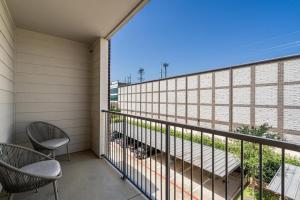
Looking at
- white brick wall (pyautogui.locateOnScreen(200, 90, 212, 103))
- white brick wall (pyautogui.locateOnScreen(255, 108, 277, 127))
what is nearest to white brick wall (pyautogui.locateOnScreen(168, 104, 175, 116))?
white brick wall (pyautogui.locateOnScreen(200, 90, 212, 103))

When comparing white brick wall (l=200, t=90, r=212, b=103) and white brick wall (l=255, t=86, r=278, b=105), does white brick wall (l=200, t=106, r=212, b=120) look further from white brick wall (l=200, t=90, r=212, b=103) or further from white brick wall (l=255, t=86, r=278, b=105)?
white brick wall (l=255, t=86, r=278, b=105)

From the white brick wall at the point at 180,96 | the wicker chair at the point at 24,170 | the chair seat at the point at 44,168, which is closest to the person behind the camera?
the wicker chair at the point at 24,170

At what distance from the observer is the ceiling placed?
206cm

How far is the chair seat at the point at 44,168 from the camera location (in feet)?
4.86

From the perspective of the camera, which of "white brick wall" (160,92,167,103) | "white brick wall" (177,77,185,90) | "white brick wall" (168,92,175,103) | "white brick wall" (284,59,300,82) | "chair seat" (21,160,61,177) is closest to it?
"chair seat" (21,160,61,177)

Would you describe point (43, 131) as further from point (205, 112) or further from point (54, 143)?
point (205, 112)

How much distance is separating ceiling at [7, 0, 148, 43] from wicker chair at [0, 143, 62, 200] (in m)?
1.85

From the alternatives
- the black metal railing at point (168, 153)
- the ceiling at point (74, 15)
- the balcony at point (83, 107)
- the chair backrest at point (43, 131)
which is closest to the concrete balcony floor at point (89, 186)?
the balcony at point (83, 107)

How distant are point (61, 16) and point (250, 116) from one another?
672 cm

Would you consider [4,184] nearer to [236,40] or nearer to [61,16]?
[61,16]

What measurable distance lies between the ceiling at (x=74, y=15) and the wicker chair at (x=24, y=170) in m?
1.85

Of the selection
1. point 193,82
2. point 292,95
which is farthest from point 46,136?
point 292,95

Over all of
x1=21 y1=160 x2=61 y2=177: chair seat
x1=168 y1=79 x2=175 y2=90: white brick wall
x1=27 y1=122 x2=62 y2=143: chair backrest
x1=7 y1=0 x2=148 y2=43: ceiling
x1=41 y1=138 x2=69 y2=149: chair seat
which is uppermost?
x1=7 y1=0 x2=148 y2=43: ceiling

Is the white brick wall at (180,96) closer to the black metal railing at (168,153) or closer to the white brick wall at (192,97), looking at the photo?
the white brick wall at (192,97)
